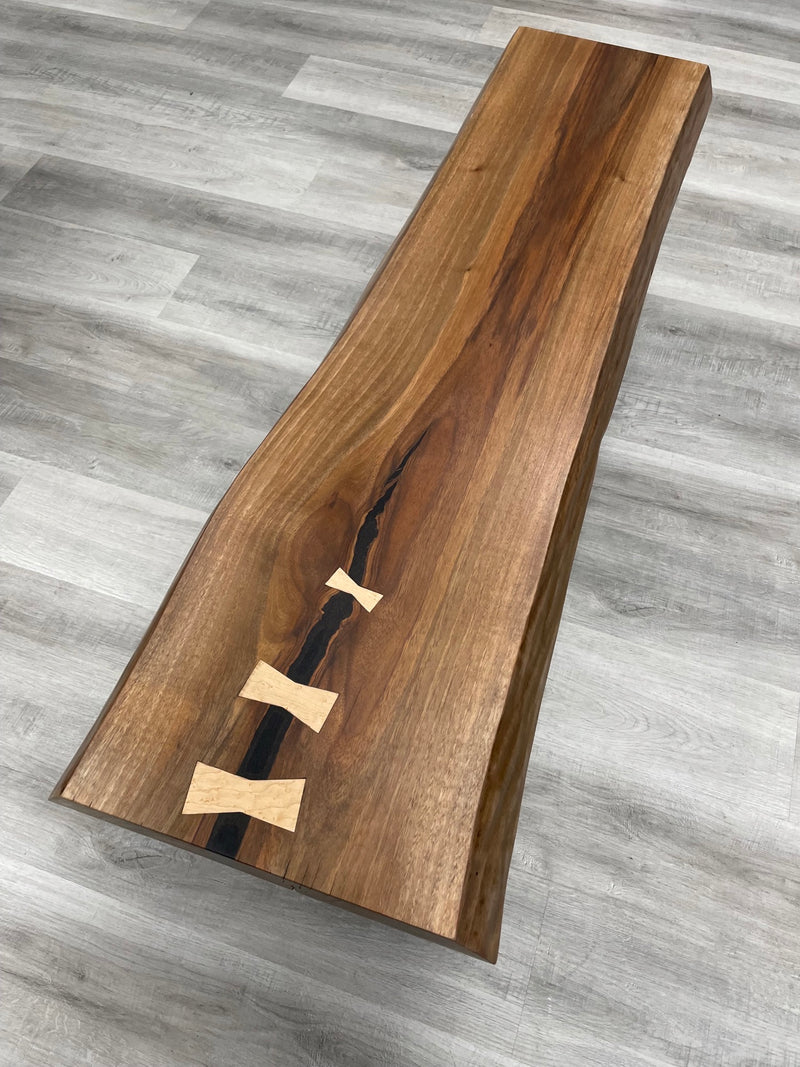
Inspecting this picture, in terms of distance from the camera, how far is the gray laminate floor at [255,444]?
49.4 inches

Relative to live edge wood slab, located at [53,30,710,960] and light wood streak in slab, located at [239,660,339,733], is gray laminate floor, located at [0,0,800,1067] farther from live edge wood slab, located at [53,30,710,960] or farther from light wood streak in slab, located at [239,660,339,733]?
light wood streak in slab, located at [239,660,339,733]

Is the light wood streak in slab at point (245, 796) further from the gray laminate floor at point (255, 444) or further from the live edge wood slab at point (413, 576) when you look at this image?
the gray laminate floor at point (255, 444)

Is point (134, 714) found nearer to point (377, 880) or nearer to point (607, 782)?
point (377, 880)

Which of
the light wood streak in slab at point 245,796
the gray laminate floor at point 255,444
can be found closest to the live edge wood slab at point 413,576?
the light wood streak in slab at point 245,796

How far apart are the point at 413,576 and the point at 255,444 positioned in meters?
0.82

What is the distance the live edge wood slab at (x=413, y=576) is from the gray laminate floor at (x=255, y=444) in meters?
0.36

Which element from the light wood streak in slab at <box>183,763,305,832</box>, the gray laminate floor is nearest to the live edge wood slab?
the light wood streak in slab at <box>183,763,305,832</box>

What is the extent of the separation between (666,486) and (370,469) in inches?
30.7

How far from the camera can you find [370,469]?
3.81 ft

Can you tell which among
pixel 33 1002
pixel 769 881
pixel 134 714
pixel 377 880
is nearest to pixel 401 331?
pixel 134 714

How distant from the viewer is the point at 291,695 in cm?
99

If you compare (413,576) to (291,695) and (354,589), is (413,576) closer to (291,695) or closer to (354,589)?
(354,589)

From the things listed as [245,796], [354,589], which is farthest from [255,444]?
[245,796]

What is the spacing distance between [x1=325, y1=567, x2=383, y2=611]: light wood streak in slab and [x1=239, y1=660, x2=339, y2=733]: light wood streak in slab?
0.12 m
